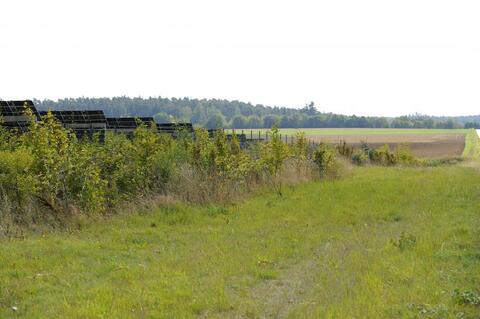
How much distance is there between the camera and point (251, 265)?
23.2 feet

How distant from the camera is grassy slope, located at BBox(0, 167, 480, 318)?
17.6ft

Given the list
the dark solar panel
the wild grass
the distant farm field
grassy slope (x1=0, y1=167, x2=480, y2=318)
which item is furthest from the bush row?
the wild grass

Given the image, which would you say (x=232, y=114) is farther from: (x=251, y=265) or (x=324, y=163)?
(x=251, y=265)

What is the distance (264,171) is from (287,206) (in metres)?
3.81

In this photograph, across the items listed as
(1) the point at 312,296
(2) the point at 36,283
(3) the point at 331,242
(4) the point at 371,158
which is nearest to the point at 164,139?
(3) the point at 331,242

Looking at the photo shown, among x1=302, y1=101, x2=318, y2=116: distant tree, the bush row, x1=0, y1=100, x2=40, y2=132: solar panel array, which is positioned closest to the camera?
the bush row

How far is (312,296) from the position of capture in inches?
228

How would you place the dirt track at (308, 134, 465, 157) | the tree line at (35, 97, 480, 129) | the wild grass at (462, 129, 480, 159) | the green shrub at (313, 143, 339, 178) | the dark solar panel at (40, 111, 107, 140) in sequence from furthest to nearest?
the tree line at (35, 97, 480, 129) < the dirt track at (308, 134, 465, 157) < the wild grass at (462, 129, 480, 159) < the green shrub at (313, 143, 339, 178) < the dark solar panel at (40, 111, 107, 140)

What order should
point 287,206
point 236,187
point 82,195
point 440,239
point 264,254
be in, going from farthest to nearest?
point 236,187 < point 287,206 < point 82,195 < point 440,239 < point 264,254

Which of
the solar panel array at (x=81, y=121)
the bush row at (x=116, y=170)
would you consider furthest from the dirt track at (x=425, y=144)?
the bush row at (x=116, y=170)

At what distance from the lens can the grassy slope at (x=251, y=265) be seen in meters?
5.36

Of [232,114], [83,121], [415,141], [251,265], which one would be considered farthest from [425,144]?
[232,114]

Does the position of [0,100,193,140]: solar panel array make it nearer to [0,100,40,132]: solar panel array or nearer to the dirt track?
[0,100,40,132]: solar panel array

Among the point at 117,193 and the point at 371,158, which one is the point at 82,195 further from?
the point at 371,158
